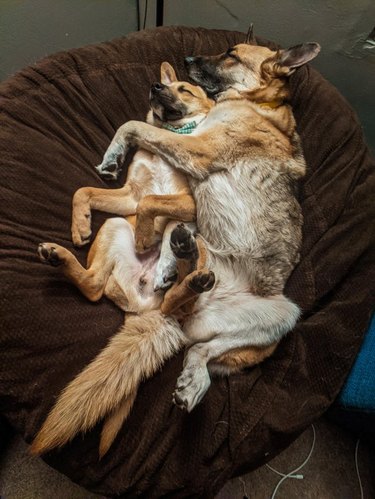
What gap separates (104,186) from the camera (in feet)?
7.22

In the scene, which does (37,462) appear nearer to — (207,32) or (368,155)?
(368,155)

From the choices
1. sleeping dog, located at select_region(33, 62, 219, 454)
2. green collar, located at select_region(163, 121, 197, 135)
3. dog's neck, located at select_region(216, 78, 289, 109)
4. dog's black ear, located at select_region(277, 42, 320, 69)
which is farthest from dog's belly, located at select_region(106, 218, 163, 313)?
dog's black ear, located at select_region(277, 42, 320, 69)

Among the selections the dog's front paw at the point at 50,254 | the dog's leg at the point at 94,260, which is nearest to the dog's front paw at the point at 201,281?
the dog's leg at the point at 94,260

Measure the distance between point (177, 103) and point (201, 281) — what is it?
124 centimetres

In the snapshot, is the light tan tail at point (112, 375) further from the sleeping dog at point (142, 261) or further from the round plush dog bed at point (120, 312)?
the round plush dog bed at point (120, 312)

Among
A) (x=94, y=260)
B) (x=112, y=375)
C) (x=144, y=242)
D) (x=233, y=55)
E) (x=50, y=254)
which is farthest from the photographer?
(x=233, y=55)

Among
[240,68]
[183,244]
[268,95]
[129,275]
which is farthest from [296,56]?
[129,275]

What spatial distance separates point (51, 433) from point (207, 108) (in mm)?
1995

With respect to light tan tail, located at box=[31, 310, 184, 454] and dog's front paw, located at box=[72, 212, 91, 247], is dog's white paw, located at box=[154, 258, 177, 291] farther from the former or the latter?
dog's front paw, located at box=[72, 212, 91, 247]

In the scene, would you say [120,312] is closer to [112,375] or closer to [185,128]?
[112,375]

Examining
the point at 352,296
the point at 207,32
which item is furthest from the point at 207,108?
the point at 352,296

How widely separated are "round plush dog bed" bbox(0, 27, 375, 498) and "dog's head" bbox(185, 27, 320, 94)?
32 cm

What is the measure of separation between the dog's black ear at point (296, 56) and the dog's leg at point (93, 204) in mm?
1163

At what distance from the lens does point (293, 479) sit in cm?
222
